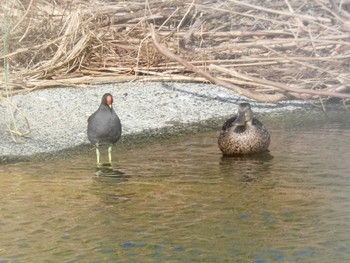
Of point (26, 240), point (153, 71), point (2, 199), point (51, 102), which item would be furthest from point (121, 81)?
point (26, 240)

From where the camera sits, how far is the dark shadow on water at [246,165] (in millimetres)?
9656

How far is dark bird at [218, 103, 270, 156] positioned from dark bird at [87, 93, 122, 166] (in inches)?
50.8

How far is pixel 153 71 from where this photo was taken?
14.5m

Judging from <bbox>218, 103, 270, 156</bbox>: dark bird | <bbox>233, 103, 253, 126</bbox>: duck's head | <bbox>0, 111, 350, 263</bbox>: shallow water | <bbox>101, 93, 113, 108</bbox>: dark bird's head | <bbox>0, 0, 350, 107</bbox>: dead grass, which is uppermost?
<bbox>0, 0, 350, 107</bbox>: dead grass

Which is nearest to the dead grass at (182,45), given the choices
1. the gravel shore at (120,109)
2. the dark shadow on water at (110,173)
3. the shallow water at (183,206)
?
the gravel shore at (120,109)

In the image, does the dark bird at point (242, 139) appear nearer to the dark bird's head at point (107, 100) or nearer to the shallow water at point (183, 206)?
the shallow water at point (183, 206)

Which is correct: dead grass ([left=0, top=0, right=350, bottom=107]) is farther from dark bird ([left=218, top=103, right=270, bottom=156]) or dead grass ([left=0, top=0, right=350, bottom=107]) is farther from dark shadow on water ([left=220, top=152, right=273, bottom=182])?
dark shadow on water ([left=220, top=152, right=273, bottom=182])

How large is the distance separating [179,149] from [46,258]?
4.41 meters

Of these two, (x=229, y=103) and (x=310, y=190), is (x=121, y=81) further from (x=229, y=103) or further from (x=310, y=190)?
(x=310, y=190)

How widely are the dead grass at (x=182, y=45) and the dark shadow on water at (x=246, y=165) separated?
2338 millimetres

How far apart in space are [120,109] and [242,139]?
2.55 meters

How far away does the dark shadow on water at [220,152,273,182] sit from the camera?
9.66 m

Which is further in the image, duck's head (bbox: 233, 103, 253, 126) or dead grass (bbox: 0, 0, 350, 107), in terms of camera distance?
dead grass (bbox: 0, 0, 350, 107)

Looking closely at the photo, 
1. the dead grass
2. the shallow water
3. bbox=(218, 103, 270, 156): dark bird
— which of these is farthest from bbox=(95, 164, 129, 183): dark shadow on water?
the dead grass
